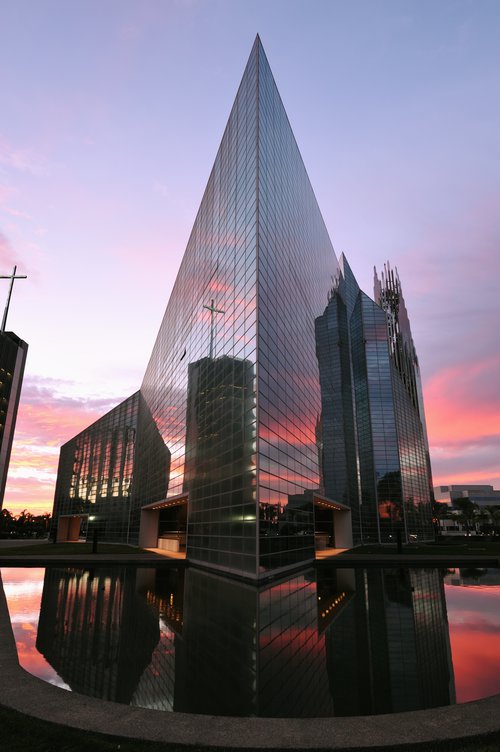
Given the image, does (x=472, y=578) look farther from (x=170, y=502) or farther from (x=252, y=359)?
(x=170, y=502)

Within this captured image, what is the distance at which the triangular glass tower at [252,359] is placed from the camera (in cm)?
2839

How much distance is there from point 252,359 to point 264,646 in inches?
778

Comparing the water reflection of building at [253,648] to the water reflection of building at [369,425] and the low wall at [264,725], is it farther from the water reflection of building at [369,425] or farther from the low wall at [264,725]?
the water reflection of building at [369,425]

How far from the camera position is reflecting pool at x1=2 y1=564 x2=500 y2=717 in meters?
7.72

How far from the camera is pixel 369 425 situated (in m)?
83.8

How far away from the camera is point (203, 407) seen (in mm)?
39906

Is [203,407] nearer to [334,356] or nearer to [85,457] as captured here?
[334,356]

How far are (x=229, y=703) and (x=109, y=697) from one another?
2105 mm

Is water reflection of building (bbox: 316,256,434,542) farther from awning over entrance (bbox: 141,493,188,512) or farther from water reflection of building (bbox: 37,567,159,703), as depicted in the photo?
water reflection of building (bbox: 37,567,159,703)

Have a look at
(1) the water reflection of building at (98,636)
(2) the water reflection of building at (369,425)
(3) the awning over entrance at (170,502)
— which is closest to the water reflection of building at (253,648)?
(1) the water reflection of building at (98,636)

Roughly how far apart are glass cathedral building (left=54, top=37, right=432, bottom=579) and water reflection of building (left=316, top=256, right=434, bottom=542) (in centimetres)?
73

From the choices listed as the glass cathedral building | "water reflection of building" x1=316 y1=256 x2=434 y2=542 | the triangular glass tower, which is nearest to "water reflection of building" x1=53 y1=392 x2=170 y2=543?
the glass cathedral building

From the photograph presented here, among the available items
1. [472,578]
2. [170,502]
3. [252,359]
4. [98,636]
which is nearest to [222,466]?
[252,359]

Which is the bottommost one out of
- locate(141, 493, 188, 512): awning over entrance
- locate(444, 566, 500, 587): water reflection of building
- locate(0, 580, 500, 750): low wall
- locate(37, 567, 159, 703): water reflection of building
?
locate(444, 566, 500, 587): water reflection of building
